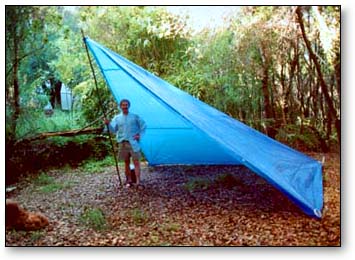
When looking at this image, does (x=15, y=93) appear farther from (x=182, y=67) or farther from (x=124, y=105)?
(x=182, y=67)

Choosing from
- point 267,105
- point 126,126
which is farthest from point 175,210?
point 267,105

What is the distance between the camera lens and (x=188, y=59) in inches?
102

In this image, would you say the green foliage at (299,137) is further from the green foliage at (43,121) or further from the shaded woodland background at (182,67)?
the green foliage at (43,121)

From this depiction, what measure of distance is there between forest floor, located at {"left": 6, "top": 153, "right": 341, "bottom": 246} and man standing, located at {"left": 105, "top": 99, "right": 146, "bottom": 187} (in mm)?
118

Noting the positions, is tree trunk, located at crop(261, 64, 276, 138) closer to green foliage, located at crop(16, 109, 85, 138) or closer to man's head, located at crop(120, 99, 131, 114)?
man's head, located at crop(120, 99, 131, 114)

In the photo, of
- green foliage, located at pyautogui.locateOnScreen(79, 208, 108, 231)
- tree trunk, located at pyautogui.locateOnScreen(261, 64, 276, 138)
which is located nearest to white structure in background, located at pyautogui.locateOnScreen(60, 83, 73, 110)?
green foliage, located at pyautogui.locateOnScreen(79, 208, 108, 231)

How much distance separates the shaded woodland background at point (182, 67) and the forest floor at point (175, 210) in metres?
0.15

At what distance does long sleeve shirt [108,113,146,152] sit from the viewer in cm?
257

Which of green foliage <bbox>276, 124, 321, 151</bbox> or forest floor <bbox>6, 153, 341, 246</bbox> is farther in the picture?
green foliage <bbox>276, 124, 321, 151</bbox>

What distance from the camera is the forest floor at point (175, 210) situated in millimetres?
2400

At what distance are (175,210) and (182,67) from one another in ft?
2.82

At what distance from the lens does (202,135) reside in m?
2.48

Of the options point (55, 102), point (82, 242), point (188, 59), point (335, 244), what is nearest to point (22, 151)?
point (55, 102)

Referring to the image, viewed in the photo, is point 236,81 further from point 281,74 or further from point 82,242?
point 82,242
